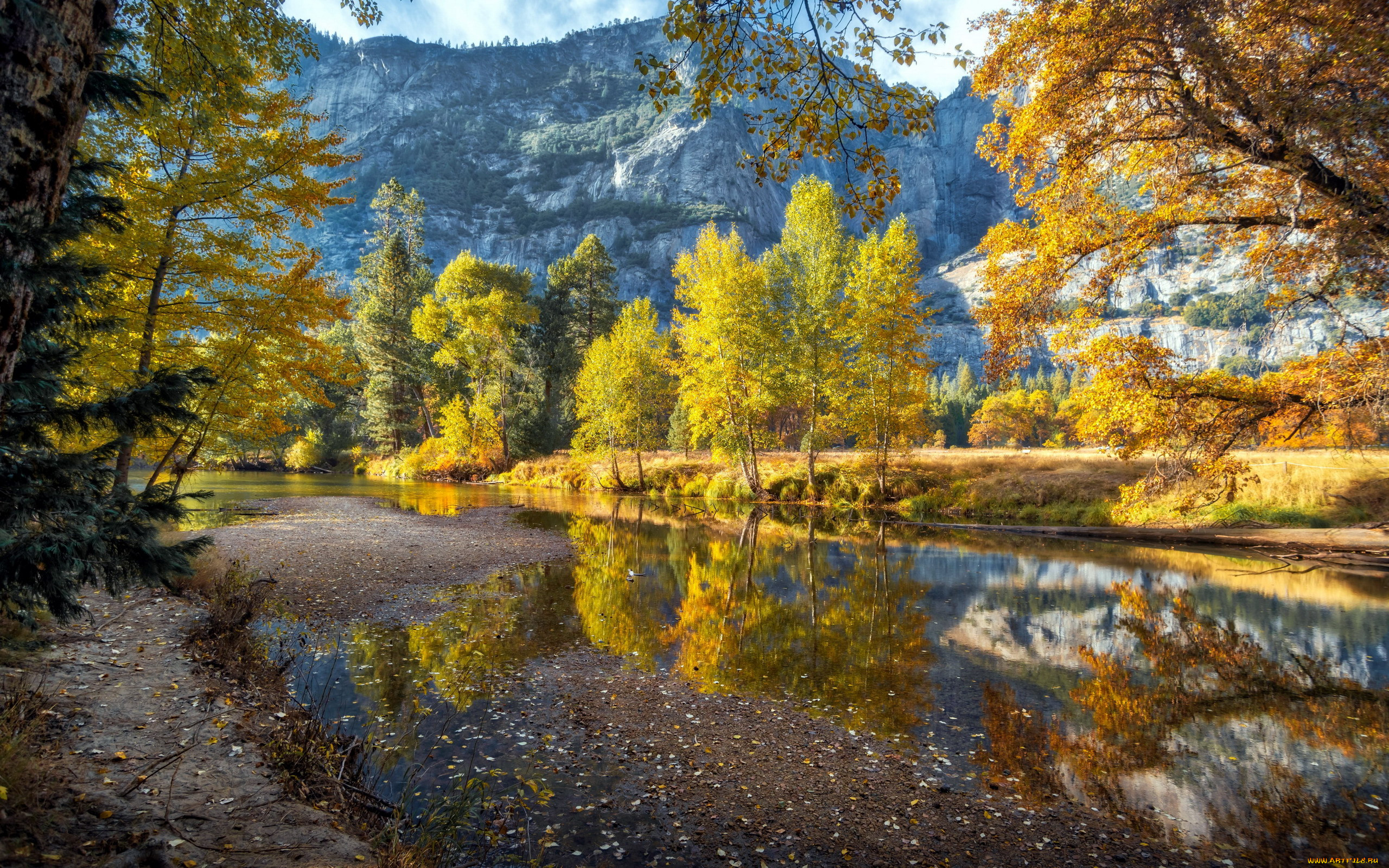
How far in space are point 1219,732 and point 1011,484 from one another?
2083 cm

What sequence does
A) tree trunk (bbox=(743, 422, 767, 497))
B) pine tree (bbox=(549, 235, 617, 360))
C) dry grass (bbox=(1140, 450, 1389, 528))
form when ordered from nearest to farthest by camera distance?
dry grass (bbox=(1140, 450, 1389, 528)), tree trunk (bbox=(743, 422, 767, 497)), pine tree (bbox=(549, 235, 617, 360))

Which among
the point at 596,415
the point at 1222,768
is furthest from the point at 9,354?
the point at 596,415

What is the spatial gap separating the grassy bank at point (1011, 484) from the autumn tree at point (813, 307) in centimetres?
345

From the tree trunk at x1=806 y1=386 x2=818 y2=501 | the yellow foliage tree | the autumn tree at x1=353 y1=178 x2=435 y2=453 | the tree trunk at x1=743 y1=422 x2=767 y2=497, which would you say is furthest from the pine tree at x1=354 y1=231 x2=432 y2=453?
the yellow foliage tree

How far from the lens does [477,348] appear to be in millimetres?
44562

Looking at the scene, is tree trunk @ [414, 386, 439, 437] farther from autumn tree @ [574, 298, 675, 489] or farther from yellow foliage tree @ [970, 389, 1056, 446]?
yellow foliage tree @ [970, 389, 1056, 446]

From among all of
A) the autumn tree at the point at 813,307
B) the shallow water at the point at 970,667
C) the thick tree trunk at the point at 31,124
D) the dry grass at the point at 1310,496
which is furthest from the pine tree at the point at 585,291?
the thick tree trunk at the point at 31,124

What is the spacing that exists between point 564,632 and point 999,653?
275 inches

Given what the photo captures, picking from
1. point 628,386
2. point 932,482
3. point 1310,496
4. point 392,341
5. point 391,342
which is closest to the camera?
point 1310,496

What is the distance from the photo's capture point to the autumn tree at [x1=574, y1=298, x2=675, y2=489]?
3447 cm

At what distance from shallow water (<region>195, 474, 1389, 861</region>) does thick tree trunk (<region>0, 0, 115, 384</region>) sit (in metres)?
4.14

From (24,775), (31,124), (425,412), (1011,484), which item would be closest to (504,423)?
(425,412)

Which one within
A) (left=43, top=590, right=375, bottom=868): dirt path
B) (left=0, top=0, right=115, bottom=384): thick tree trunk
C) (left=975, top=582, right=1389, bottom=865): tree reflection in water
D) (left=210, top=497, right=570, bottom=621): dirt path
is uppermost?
(left=0, top=0, right=115, bottom=384): thick tree trunk

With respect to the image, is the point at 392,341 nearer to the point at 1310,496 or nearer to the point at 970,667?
the point at 970,667
